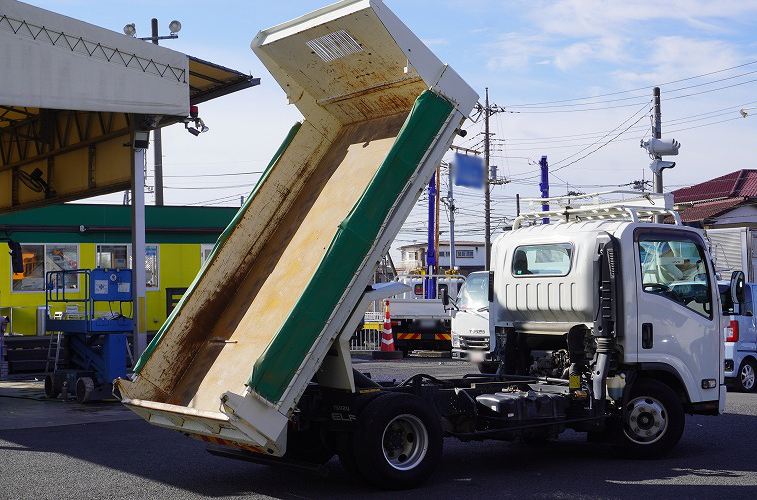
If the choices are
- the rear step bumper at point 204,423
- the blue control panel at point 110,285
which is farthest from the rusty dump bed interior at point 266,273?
the blue control panel at point 110,285

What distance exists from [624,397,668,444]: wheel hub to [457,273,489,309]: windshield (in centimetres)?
1084

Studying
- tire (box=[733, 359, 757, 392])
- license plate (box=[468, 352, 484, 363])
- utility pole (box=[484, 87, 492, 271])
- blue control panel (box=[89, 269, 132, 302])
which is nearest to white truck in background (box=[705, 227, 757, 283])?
tire (box=[733, 359, 757, 392])

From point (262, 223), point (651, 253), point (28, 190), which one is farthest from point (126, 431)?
point (28, 190)

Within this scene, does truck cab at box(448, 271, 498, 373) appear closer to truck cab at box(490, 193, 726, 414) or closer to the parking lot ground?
the parking lot ground

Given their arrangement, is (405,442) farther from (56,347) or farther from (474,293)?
(474,293)

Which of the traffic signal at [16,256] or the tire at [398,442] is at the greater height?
the traffic signal at [16,256]

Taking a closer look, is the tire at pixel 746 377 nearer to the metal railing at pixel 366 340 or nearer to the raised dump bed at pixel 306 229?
the raised dump bed at pixel 306 229

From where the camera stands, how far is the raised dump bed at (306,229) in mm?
7367

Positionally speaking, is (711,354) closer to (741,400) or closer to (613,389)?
(613,389)

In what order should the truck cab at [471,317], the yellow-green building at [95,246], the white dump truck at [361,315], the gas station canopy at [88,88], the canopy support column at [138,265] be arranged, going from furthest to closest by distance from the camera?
the yellow-green building at [95,246]
the truck cab at [471,317]
the canopy support column at [138,265]
the gas station canopy at [88,88]
the white dump truck at [361,315]

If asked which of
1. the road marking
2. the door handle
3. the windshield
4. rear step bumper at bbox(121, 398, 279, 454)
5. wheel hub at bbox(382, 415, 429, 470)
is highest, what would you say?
the windshield

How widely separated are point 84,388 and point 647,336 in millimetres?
9657

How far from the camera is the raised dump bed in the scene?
24.2 feet

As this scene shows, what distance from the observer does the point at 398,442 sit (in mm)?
8133
